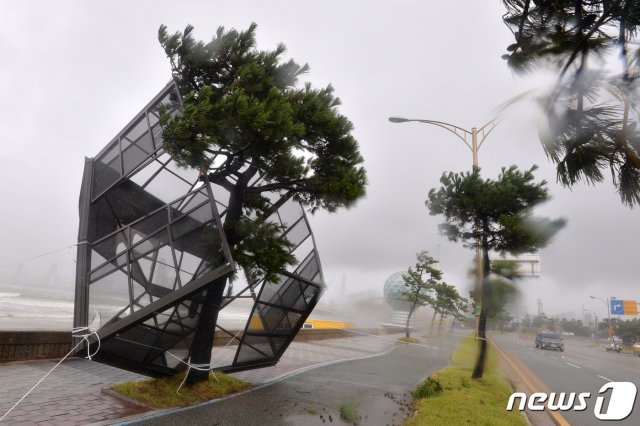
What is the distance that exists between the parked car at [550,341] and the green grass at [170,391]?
1107 inches

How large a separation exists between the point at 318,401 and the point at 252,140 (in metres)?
5.00

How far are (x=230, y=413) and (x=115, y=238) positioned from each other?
10.8 feet

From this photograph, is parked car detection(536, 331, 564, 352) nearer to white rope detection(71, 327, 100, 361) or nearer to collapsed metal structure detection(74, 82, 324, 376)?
collapsed metal structure detection(74, 82, 324, 376)

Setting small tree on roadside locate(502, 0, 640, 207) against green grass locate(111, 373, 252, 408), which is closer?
small tree on roadside locate(502, 0, 640, 207)

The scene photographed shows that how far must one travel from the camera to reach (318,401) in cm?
766

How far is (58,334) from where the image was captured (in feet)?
30.8

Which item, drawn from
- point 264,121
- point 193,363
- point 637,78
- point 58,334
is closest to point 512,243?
point 264,121

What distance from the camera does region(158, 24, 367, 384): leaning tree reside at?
5.99 metres

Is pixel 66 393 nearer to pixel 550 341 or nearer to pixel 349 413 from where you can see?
pixel 349 413

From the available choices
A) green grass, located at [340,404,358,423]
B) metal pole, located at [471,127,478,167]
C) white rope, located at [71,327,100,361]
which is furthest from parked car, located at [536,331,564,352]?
white rope, located at [71,327,100,361]

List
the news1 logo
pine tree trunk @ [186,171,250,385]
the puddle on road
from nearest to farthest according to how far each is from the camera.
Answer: the news1 logo
the puddle on road
pine tree trunk @ [186,171,250,385]

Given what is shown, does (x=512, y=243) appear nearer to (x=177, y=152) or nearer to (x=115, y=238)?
(x=177, y=152)

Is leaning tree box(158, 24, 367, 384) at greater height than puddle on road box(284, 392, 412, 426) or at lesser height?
greater

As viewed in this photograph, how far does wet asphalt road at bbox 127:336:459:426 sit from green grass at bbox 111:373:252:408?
0.32m
